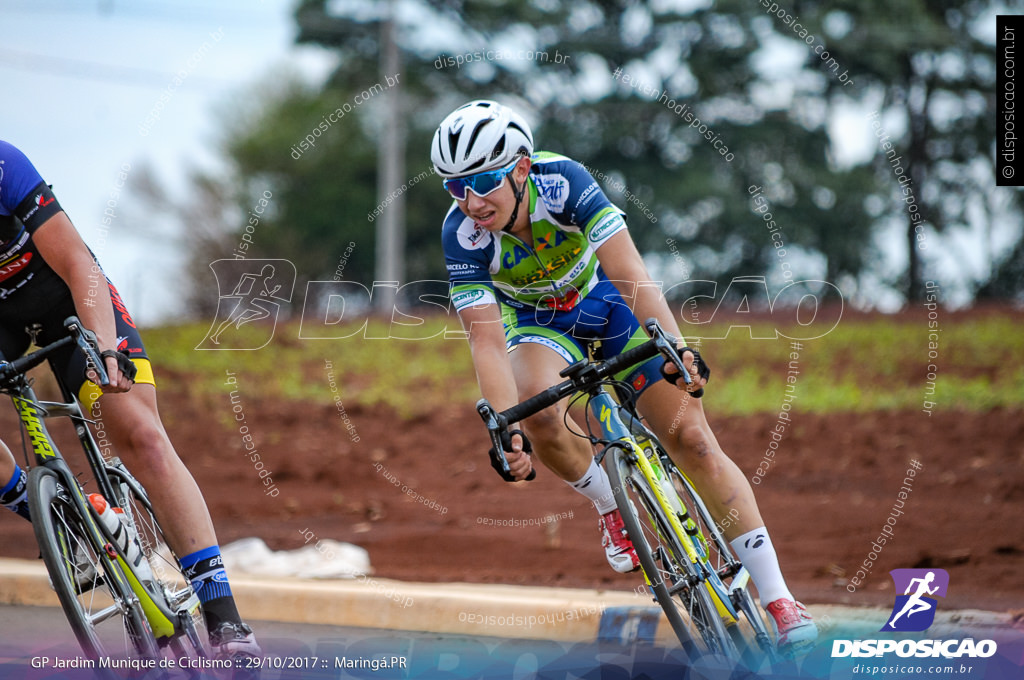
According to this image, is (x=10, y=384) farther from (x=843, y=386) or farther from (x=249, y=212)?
(x=249, y=212)

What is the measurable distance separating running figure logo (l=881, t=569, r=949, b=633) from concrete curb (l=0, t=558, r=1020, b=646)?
6cm

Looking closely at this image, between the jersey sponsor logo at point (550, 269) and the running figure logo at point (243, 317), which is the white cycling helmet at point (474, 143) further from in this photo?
the running figure logo at point (243, 317)

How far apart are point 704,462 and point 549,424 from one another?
0.60m

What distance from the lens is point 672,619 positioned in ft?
10.7

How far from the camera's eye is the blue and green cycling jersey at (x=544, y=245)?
3.68 metres

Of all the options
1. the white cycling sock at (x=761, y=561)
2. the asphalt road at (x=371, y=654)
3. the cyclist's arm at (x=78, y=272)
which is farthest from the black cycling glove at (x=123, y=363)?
the white cycling sock at (x=761, y=561)

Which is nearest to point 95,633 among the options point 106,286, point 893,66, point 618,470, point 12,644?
point 106,286

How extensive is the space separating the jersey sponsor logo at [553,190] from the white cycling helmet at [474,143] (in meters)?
0.17

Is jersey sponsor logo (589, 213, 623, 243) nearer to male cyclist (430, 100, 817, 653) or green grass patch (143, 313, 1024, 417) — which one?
male cyclist (430, 100, 817, 653)

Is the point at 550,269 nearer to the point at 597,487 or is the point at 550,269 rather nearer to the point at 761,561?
the point at 597,487

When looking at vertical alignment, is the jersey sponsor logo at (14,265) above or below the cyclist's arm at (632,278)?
above

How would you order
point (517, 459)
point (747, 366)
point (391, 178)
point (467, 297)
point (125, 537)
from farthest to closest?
point (391, 178) → point (747, 366) → point (467, 297) → point (125, 537) → point (517, 459)

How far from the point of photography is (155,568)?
3.70m

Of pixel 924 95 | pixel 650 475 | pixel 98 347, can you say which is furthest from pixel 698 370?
pixel 924 95
